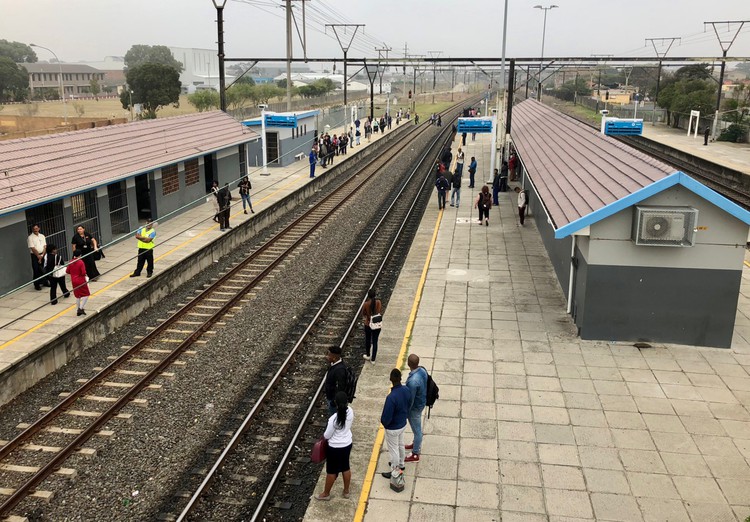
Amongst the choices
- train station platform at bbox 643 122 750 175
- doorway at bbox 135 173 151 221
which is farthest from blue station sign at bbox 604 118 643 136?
doorway at bbox 135 173 151 221

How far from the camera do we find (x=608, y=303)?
39.7 ft

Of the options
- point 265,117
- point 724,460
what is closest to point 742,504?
point 724,460

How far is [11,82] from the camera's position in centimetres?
8638

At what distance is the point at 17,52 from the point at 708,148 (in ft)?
473

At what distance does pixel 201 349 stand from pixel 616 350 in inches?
303

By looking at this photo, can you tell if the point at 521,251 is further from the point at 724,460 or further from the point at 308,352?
the point at 724,460

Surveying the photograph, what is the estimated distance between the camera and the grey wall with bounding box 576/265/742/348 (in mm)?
11711

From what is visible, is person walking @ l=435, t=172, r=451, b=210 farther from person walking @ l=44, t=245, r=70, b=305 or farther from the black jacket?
the black jacket

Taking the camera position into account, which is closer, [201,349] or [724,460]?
[724,460]

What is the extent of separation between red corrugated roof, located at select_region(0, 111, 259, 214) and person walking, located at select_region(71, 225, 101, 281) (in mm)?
1145

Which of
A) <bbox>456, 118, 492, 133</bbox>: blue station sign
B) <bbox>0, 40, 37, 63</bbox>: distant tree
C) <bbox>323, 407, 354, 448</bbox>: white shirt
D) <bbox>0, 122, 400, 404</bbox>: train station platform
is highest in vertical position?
<bbox>0, 40, 37, 63</bbox>: distant tree

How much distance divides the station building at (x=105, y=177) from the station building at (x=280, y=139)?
17.6ft

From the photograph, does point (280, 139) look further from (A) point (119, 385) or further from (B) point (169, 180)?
(A) point (119, 385)

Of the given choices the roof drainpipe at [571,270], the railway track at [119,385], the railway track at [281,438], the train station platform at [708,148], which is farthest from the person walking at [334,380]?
the train station platform at [708,148]
